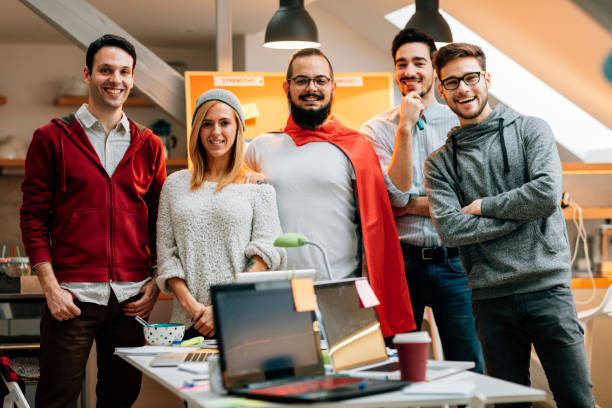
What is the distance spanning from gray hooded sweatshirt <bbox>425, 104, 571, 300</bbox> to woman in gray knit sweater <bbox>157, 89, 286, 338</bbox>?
1.90ft

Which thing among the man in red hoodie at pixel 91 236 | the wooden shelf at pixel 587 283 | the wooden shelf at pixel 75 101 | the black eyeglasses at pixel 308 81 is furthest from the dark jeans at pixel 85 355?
the wooden shelf at pixel 75 101

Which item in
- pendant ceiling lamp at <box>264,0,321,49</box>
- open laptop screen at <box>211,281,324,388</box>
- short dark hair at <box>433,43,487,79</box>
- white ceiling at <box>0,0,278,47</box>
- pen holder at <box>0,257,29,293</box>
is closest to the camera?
open laptop screen at <box>211,281,324,388</box>

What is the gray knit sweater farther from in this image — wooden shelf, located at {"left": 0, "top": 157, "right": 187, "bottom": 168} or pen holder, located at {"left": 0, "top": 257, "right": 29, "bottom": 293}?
wooden shelf, located at {"left": 0, "top": 157, "right": 187, "bottom": 168}

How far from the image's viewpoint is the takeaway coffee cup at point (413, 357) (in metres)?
1.77

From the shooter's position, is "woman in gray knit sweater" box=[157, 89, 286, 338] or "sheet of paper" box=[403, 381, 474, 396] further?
"woman in gray knit sweater" box=[157, 89, 286, 338]

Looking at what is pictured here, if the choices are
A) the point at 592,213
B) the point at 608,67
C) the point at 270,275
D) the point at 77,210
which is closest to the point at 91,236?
the point at 77,210

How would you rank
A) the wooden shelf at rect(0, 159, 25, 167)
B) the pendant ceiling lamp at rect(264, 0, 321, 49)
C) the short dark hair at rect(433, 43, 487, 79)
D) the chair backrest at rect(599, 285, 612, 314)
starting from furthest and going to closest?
the wooden shelf at rect(0, 159, 25, 167) → the pendant ceiling lamp at rect(264, 0, 321, 49) → the chair backrest at rect(599, 285, 612, 314) → the short dark hair at rect(433, 43, 487, 79)

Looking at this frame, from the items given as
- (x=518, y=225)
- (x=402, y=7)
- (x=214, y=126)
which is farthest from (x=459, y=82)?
(x=402, y=7)

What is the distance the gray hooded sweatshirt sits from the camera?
2.23 m

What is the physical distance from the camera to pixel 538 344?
2.24 m

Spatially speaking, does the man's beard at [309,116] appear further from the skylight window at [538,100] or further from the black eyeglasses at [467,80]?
the skylight window at [538,100]

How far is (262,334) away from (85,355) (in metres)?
1.03

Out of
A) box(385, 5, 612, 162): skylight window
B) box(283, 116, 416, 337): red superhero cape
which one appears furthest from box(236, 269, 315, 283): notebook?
box(385, 5, 612, 162): skylight window

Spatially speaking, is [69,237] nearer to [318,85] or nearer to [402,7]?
[318,85]
